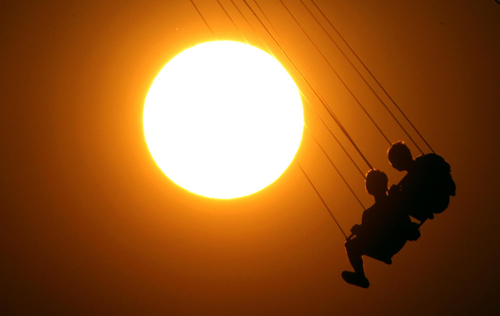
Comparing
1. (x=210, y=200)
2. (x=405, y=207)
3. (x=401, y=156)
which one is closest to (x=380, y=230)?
(x=405, y=207)

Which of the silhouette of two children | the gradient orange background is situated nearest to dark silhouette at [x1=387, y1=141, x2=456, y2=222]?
the silhouette of two children

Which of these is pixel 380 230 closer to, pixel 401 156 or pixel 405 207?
pixel 405 207

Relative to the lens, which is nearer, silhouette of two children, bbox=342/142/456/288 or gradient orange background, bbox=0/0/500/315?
silhouette of two children, bbox=342/142/456/288

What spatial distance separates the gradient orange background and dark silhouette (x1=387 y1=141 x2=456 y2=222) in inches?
72.0

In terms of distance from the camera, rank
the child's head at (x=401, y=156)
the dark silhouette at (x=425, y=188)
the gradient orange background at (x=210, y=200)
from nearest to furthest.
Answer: the dark silhouette at (x=425, y=188), the child's head at (x=401, y=156), the gradient orange background at (x=210, y=200)

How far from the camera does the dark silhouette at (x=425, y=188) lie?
2223 mm

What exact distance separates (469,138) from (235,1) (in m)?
2.46

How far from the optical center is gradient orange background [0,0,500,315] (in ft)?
12.8

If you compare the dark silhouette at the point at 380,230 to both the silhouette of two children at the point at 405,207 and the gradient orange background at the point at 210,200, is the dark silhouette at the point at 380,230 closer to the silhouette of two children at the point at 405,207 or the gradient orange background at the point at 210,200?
the silhouette of two children at the point at 405,207

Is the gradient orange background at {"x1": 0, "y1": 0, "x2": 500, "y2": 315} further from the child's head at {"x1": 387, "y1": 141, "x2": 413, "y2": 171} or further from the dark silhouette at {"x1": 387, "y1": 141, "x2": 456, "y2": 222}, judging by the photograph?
the dark silhouette at {"x1": 387, "y1": 141, "x2": 456, "y2": 222}

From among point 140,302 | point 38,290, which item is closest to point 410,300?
point 140,302

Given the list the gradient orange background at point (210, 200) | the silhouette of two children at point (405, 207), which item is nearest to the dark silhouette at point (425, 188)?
the silhouette of two children at point (405, 207)

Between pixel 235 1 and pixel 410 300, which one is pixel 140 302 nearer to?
pixel 410 300

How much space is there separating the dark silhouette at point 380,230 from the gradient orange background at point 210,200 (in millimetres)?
1724
